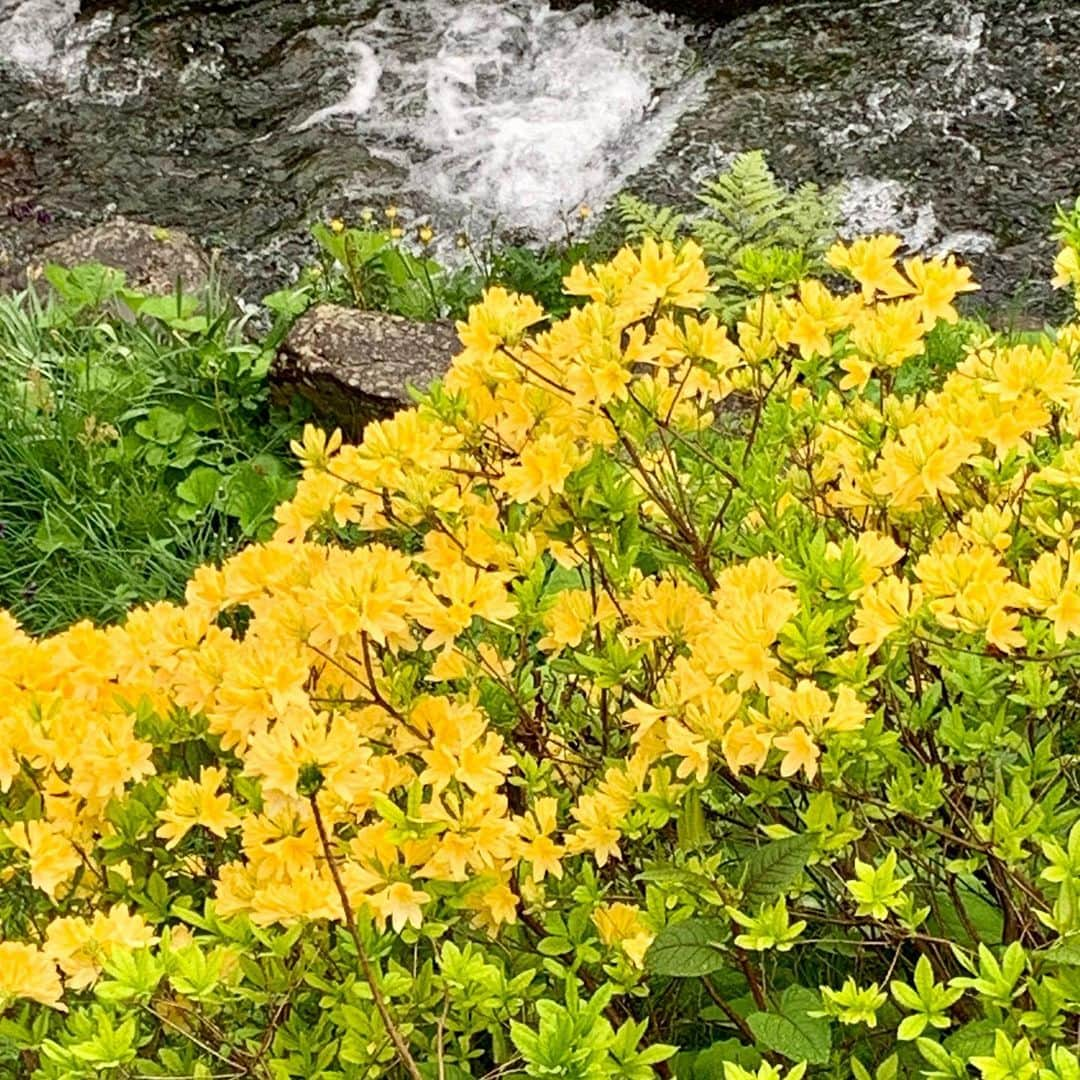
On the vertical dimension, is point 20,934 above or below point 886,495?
below

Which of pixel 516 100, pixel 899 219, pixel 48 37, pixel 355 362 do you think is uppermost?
pixel 48 37

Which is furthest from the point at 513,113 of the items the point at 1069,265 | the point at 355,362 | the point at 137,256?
the point at 1069,265

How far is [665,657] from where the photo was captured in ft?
4.61

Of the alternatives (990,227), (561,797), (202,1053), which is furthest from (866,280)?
(990,227)

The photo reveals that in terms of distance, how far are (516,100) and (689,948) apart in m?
5.43

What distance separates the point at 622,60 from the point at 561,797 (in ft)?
17.8

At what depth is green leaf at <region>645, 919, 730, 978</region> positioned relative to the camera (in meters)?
1.18

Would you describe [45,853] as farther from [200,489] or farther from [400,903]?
[200,489]

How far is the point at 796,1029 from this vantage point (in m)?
1.21

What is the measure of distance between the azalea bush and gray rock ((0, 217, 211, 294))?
3.08m

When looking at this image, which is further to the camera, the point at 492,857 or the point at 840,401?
the point at 840,401

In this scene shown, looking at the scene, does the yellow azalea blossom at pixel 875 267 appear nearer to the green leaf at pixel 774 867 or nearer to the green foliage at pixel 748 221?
the green leaf at pixel 774 867

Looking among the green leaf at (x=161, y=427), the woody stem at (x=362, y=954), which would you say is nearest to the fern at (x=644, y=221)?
the green leaf at (x=161, y=427)

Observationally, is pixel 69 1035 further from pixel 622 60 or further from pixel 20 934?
pixel 622 60
